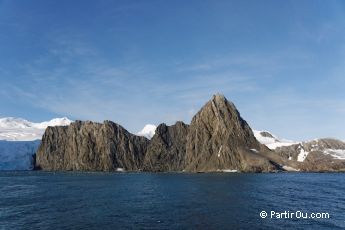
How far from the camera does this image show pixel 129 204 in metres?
90.4

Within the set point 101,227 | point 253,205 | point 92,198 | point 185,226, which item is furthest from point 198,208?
point 92,198

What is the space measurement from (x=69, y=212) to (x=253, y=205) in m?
35.4

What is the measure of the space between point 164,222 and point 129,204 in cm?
2464

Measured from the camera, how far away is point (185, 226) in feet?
209

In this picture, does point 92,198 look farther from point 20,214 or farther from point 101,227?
point 101,227

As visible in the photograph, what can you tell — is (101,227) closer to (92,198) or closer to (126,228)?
(126,228)

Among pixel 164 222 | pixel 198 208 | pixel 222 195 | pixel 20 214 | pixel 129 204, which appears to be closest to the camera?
pixel 164 222

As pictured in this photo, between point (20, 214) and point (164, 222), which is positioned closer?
point (164, 222)

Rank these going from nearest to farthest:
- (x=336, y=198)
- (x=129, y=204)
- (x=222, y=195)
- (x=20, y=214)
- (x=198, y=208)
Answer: (x=20, y=214), (x=198, y=208), (x=129, y=204), (x=336, y=198), (x=222, y=195)

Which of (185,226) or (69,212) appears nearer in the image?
(185,226)

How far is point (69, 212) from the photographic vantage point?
259 feet

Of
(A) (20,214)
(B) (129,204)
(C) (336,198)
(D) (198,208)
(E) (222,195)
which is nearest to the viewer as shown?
(A) (20,214)

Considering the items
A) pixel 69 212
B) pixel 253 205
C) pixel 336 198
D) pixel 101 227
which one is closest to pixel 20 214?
pixel 69 212

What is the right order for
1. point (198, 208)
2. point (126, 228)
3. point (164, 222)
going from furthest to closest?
point (198, 208) → point (164, 222) → point (126, 228)
